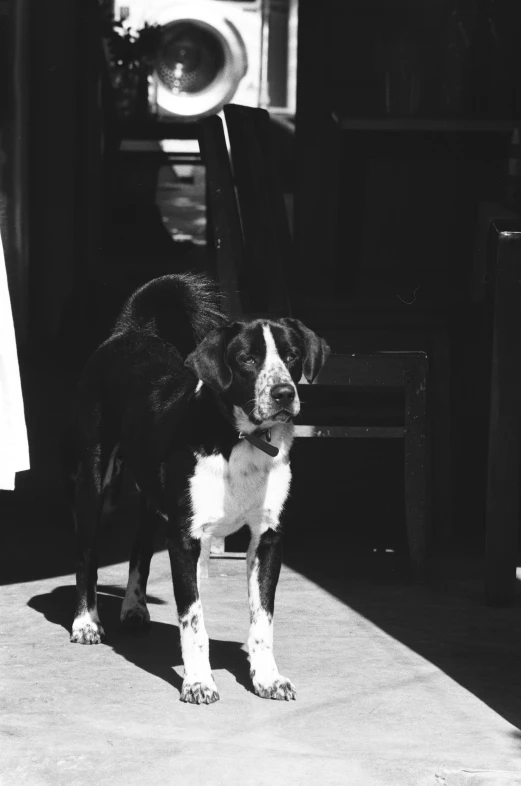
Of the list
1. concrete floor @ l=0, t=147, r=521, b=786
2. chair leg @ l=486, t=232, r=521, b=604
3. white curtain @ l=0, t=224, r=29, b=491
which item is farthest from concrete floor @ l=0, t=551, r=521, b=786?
white curtain @ l=0, t=224, r=29, b=491

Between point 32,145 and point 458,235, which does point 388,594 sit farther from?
point 32,145

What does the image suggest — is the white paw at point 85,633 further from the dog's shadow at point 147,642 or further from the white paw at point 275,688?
the white paw at point 275,688

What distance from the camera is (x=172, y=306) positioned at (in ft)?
14.9

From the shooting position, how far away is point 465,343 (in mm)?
6344

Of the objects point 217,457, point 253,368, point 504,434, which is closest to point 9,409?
point 217,457

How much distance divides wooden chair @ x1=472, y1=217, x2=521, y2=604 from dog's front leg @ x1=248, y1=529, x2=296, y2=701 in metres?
1.10

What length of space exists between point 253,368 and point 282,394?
0.13 meters

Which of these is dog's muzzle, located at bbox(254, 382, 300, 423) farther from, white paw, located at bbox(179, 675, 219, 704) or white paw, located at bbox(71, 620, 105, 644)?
white paw, located at bbox(71, 620, 105, 644)

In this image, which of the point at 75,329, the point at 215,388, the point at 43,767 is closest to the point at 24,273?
the point at 75,329

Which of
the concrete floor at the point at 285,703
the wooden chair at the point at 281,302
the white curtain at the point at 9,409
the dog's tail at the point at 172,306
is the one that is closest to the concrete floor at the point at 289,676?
the concrete floor at the point at 285,703

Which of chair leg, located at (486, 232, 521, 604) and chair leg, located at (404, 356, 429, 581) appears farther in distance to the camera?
chair leg, located at (404, 356, 429, 581)

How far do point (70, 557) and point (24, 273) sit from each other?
9.51 ft

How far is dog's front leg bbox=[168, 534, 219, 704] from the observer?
3.62 meters

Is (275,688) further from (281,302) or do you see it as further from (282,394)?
(281,302)
